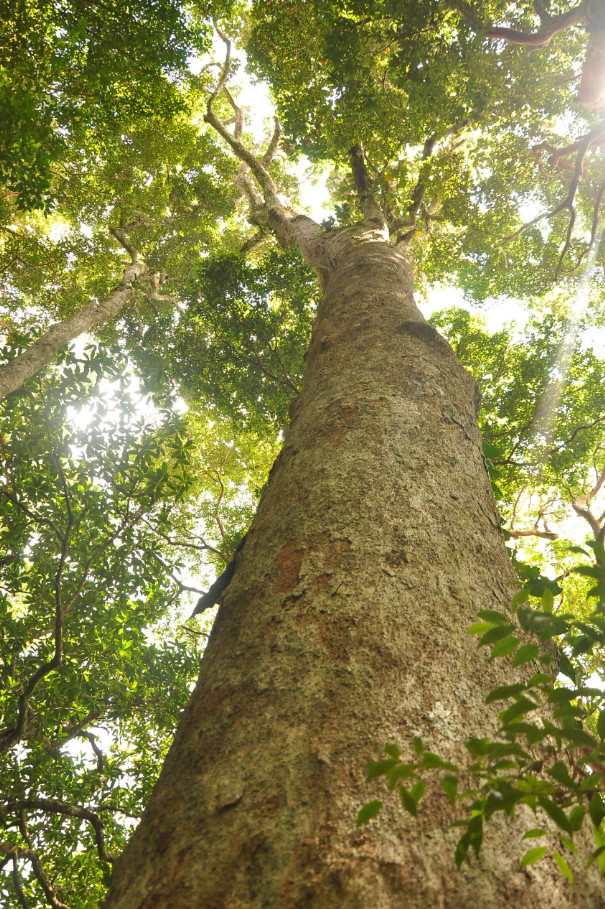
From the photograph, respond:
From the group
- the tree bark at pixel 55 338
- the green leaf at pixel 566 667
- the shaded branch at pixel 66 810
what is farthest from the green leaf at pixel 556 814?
the tree bark at pixel 55 338

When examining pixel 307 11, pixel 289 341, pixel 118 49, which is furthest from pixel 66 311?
pixel 307 11

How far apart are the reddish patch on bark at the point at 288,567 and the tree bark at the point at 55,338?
4354mm

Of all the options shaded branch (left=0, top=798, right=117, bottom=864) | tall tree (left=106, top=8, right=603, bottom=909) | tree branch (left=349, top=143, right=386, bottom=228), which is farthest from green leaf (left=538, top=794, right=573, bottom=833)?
tree branch (left=349, top=143, right=386, bottom=228)

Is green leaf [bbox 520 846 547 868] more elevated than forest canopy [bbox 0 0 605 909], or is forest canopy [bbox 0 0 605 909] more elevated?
forest canopy [bbox 0 0 605 909]

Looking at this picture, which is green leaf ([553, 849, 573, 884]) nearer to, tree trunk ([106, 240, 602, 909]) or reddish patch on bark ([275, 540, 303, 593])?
tree trunk ([106, 240, 602, 909])

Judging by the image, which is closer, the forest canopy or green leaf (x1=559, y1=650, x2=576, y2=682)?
green leaf (x1=559, y1=650, x2=576, y2=682)

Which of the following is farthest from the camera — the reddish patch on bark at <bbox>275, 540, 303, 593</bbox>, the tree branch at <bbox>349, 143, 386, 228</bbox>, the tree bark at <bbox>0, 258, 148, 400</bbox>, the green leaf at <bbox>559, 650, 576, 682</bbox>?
the tree branch at <bbox>349, 143, 386, 228</bbox>

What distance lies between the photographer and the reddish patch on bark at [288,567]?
1.25 m

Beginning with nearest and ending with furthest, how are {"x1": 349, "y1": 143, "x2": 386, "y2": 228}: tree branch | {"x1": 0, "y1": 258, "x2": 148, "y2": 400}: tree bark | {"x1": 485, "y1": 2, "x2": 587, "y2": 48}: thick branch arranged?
{"x1": 485, "y1": 2, "x2": 587, "y2": 48}: thick branch < {"x1": 0, "y1": 258, "x2": 148, "y2": 400}: tree bark < {"x1": 349, "y1": 143, "x2": 386, "y2": 228}: tree branch

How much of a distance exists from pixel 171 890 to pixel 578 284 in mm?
12730

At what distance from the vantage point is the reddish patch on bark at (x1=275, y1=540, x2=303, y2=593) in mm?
1255

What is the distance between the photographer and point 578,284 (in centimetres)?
1084

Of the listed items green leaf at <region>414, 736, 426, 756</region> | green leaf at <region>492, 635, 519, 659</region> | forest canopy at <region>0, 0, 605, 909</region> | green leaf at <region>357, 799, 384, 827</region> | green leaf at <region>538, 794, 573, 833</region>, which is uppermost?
forest canopy at <region>0, 0, 605, 909</region>

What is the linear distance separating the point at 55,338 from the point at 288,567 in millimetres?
7834
